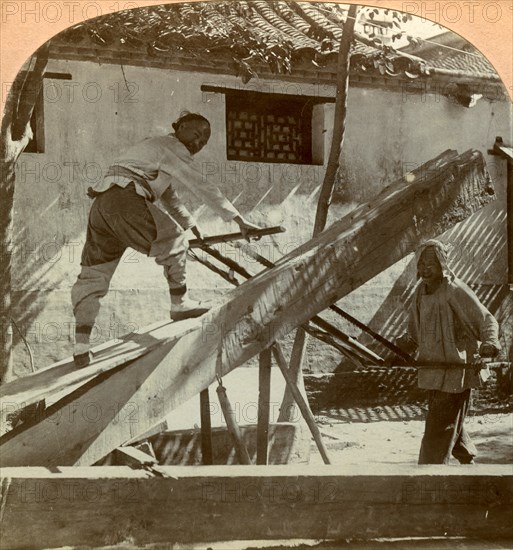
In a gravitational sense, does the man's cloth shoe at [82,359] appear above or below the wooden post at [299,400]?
above

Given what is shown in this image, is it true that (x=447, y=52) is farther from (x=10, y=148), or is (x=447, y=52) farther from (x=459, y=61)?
(x=10, y=148)

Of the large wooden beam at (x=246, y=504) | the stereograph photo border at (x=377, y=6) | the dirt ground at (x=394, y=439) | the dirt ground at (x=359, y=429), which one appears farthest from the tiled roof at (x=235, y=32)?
the large wooden beam at (x=246, y=504)

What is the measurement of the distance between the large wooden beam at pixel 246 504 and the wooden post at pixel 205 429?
10.8 inches

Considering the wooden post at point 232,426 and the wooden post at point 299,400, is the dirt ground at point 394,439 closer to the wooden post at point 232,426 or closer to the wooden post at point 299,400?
the wooden post at point 299,400

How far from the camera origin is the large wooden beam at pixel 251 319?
14.2ft

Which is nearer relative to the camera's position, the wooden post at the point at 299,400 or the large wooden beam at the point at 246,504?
the large wooden beam at the point at 246,504

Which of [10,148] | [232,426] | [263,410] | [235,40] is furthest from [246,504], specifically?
[235,40]

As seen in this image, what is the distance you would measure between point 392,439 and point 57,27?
2.90 meters

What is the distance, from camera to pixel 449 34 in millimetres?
4863

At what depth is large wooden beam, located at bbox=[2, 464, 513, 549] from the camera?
164 inches

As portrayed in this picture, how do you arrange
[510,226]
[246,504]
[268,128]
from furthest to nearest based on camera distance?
[510,226] < [268,128] < [246,504]

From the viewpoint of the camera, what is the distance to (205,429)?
4625 mm

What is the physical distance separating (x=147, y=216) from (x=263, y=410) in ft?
3.99

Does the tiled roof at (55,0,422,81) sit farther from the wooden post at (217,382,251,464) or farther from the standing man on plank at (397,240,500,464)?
the wooden post at (217,382,251,464)
